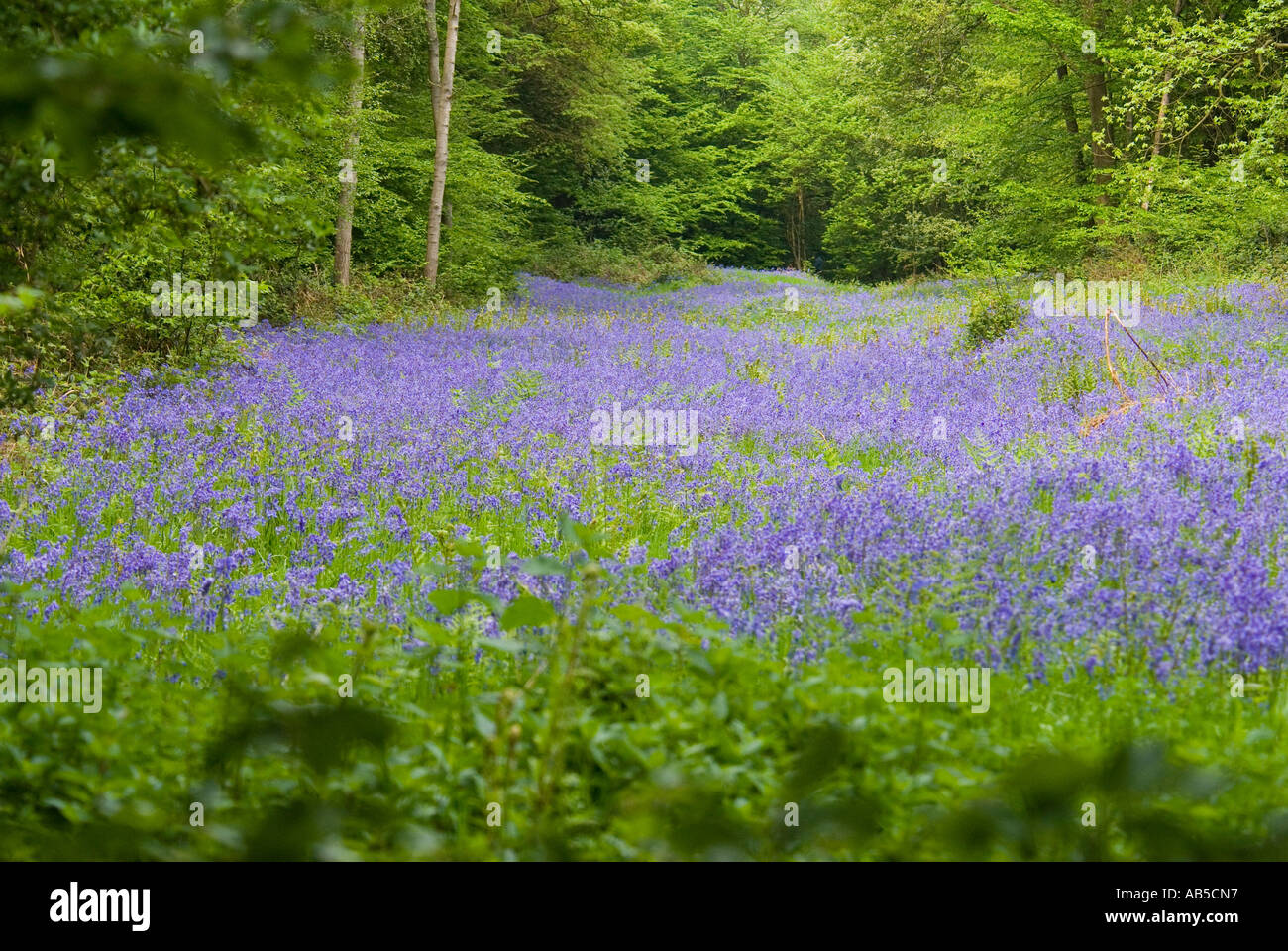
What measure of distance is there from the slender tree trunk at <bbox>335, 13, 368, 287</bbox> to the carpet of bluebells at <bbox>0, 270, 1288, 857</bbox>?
5.01 metres

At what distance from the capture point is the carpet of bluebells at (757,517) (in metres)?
3.64

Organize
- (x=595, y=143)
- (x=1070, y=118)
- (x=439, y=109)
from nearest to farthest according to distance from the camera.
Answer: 1. (x=439, y=109)
2. (x=1070, y=118)
3. (x=595, y=143)

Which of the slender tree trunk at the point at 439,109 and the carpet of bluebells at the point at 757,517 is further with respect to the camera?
the slender tree trunk at the point at 439,109

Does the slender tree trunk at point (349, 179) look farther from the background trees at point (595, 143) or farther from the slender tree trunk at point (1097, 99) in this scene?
the slender tree trunk at point (1097, 99)

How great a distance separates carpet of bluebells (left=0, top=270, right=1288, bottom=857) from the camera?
3.64 metres

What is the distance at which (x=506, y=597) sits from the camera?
4180 millimetres

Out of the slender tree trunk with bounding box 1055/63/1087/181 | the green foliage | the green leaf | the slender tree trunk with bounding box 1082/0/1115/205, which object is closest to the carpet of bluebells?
the green leaf

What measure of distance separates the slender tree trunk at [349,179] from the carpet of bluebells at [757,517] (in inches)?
197

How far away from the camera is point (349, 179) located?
16578 millimetres

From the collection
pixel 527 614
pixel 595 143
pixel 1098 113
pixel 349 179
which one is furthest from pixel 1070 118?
pixel 527 614

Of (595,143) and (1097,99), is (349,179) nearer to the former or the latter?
(595,143)

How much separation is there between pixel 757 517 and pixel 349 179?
12.9m

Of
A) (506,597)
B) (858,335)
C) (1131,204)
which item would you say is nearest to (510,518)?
(506,597)

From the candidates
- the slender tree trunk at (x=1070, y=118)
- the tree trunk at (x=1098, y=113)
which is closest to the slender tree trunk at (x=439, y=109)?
the tree trunk at (x=1098, y=113)
